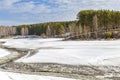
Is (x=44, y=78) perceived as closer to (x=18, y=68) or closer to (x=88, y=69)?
(x=88, y=69)

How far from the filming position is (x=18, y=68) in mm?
31234

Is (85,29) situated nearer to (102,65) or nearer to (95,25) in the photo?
(95,25)

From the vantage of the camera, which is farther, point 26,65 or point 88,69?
point 26,65

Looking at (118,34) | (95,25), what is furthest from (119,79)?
(95,25)

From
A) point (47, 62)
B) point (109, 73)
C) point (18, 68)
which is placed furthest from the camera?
point (47, 62)

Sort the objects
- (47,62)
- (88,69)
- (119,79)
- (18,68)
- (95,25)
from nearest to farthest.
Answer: (119,79), (88,69), (18,68), (47,62), (95,25)

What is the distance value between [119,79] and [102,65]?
6595 millimetres

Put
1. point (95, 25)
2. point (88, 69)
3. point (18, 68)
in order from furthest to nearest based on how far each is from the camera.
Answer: point (95, 25), point (18, 68), point (88, 69)

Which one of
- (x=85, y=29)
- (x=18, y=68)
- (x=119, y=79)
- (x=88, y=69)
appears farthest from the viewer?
(x=85, y=29)

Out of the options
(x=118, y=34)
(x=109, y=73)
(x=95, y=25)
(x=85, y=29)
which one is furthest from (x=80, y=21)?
(x=109, y=73)

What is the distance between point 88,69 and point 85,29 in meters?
108

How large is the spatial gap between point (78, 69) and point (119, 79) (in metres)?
6.31

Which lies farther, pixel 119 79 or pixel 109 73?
pixel 109 73

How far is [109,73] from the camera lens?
25.3 m
